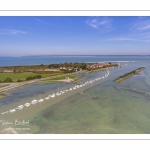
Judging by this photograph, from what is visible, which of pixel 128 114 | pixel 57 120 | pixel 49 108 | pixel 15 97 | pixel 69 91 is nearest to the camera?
pixel 57 120

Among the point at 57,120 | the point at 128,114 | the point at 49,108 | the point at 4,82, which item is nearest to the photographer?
the point at 57,120

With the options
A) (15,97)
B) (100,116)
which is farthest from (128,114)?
(15,97)

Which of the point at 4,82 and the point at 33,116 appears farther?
the point at 4,82

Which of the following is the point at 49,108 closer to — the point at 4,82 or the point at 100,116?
the point at 100,116
